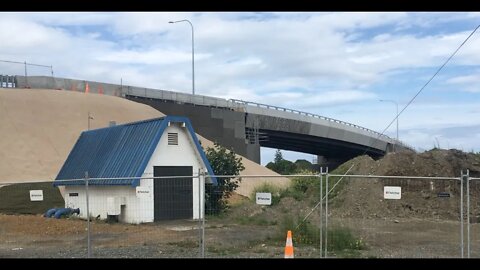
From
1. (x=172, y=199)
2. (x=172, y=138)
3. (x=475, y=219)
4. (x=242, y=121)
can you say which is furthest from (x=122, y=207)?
(x=242, y=121)

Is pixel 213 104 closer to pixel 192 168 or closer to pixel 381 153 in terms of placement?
pixel 381 153

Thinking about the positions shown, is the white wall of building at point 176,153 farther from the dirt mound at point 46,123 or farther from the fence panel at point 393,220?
the dirt mound at point 46,123

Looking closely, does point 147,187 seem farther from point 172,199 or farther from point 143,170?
point 172,199

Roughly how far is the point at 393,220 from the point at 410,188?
4.75 meters

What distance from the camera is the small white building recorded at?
2009 centimetres

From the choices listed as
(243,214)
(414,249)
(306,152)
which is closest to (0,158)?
(243,214)

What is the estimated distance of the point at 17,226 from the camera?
1975 cm

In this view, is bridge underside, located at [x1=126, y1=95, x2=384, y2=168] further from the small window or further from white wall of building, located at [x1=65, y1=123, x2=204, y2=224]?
the small window

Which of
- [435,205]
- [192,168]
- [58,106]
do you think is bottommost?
[435,205]

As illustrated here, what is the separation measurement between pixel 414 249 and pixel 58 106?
45086 mm

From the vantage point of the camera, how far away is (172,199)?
19.7 meters

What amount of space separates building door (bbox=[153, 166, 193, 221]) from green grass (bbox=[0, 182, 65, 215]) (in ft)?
30.3

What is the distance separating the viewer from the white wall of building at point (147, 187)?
2103 centimetres

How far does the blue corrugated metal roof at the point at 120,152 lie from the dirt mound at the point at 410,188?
7.50m
